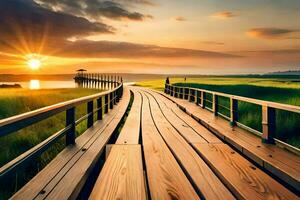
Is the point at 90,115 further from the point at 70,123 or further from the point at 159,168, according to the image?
the point at 159,168

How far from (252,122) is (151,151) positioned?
7914 millimetres

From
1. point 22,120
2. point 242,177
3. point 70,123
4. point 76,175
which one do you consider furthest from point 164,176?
point 70,123

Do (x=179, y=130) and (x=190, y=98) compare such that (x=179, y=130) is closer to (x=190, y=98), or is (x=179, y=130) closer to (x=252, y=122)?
(x=252, y=122)

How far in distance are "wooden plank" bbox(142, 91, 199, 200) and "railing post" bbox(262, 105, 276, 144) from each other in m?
1.85

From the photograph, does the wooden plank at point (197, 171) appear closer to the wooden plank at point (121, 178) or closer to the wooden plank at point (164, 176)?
the wooden plank at point (164, 176)

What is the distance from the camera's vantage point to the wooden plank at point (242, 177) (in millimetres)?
3105

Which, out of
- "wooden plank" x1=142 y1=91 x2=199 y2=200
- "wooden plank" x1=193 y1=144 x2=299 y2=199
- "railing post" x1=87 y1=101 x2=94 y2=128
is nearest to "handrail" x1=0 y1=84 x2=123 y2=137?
"wooden plank" x1=142 y1=91 x2=199 y2=200

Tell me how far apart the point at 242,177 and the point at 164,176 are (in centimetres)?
96

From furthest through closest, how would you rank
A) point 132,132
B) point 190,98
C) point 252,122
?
point 190,98, point 252,122, point 132,132

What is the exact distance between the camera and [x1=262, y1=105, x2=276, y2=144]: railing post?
529 cm

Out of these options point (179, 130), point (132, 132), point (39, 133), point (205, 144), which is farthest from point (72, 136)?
point (39, 133)

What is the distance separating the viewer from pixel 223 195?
3.10m

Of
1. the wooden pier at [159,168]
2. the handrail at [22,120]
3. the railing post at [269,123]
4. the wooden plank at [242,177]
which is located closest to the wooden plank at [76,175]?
the wooden pier at [159,168]

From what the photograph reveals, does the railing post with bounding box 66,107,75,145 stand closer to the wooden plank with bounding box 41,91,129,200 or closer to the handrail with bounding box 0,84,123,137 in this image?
the wooden plank with bounding box 41,91,129,200
